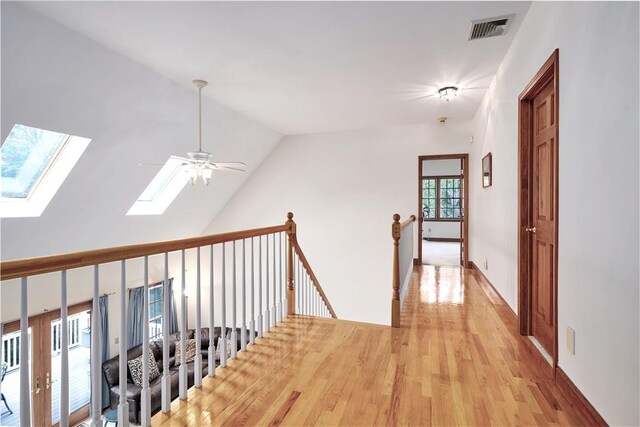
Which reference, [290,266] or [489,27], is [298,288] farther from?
[489,27]

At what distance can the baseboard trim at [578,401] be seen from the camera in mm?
1624

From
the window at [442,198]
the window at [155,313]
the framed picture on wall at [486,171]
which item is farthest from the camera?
the window at [442,198]

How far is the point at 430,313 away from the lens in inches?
137

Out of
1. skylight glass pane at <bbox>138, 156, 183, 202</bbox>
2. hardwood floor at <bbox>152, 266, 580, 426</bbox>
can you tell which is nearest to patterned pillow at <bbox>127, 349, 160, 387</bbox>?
skylight glass pane at <bbox>138, 156, 183, 202</bbox>

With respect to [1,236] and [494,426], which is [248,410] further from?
[1,236]

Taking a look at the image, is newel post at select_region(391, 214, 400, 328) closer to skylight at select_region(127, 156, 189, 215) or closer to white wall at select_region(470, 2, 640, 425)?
white wall at select_region(470, 2, 640, 425)

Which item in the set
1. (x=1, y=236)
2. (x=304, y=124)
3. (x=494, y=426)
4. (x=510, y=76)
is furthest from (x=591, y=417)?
(x=1, y=236)

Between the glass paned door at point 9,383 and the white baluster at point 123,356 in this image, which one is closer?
the white baluster at point 123,356

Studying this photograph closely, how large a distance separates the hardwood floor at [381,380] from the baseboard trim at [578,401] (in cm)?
5

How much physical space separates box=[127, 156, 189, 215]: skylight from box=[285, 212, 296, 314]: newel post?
3450mm

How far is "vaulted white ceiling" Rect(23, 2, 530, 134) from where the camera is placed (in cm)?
254

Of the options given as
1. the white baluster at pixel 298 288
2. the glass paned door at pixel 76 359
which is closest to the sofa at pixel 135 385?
the glass paned door at pixel 76 359

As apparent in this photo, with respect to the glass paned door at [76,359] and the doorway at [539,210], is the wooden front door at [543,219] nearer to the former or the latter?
the doorway at [539,210]

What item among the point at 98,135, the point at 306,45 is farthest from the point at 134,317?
the point at 306,45
